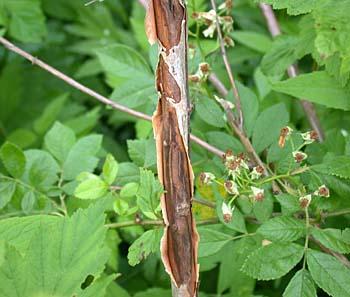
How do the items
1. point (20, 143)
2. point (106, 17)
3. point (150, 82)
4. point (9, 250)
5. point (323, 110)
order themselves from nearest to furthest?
1. point (9, 250)
2. point (150, 82)
3. point (323, 110)
4. point (20, 143)
5. point (106, 17)

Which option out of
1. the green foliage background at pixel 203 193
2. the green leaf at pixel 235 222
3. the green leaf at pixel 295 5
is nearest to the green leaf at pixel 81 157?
the green foliage background at pixel 203 193

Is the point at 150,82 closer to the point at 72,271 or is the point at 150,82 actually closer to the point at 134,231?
the point at 134,231

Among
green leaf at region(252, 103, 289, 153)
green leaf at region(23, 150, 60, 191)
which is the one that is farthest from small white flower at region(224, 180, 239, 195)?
green leaf at region(23, 150, 60, 191)

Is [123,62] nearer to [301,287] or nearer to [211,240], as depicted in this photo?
[211,240]

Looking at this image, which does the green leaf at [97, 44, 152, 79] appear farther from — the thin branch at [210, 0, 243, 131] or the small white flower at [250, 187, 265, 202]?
the small white flower at [250, 187, 265, 202]

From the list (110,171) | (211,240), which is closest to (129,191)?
(110,171)

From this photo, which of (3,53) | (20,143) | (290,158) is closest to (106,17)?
(3,53)

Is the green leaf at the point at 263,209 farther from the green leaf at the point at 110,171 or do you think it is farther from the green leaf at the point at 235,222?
the green leaf at the point at 110,171
